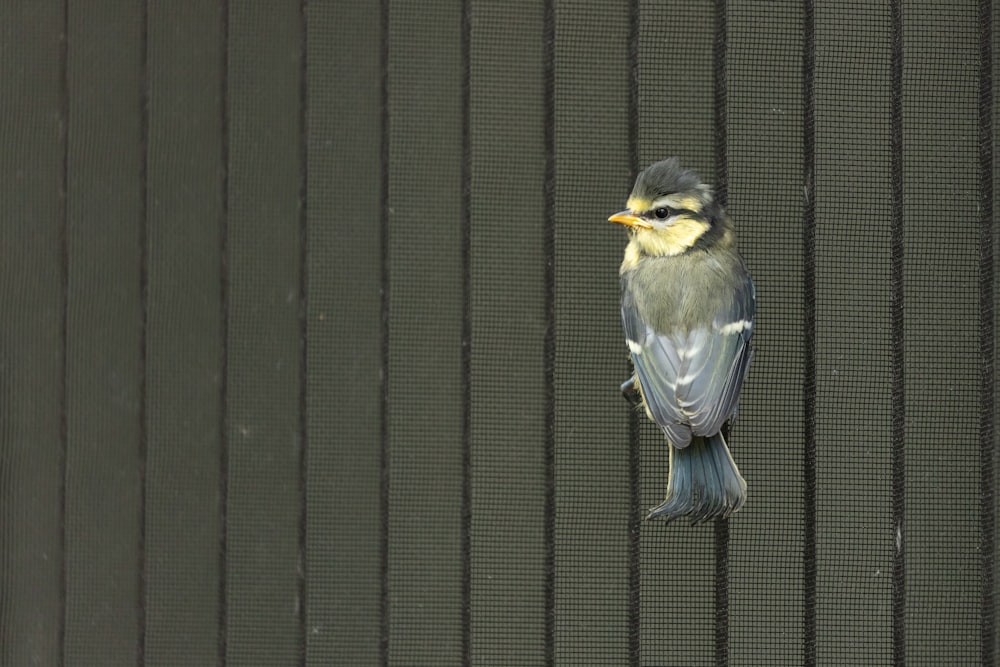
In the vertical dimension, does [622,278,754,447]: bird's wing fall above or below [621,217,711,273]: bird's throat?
below

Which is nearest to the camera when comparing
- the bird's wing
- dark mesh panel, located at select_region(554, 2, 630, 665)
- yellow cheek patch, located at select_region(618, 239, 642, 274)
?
the bird's wing

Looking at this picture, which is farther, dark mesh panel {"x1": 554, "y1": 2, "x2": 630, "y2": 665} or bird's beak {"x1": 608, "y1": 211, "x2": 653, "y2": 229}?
dark mesh panel {"x1": 554, "y1": 2, "x2": 630, "y2": 665}

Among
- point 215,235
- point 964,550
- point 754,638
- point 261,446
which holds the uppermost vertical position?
point 215,235

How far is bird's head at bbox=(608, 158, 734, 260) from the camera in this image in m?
1.59

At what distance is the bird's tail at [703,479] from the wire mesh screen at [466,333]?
0.61 ft

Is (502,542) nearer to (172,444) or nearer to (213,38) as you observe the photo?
(172,444)

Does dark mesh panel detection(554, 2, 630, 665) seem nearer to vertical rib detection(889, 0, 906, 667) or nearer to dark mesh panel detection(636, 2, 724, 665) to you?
dark mesh panel detection(636, 2, 724, 665)

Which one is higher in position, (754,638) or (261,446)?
(261,446)

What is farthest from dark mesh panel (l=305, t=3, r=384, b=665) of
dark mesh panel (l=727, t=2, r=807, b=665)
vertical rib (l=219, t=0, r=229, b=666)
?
dark mesh panel (l=727, t=2, r=807, b=665)

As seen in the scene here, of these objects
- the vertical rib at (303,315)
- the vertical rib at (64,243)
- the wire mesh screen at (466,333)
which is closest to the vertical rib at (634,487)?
the wire mesh screen at (466,333)

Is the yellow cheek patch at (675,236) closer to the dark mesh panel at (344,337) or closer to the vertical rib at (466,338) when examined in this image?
the vertical rib at (466,338)

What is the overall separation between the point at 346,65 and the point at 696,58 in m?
0.63

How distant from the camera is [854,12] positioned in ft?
5.85

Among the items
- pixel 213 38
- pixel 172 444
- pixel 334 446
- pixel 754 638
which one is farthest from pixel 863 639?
pixel 213 38
